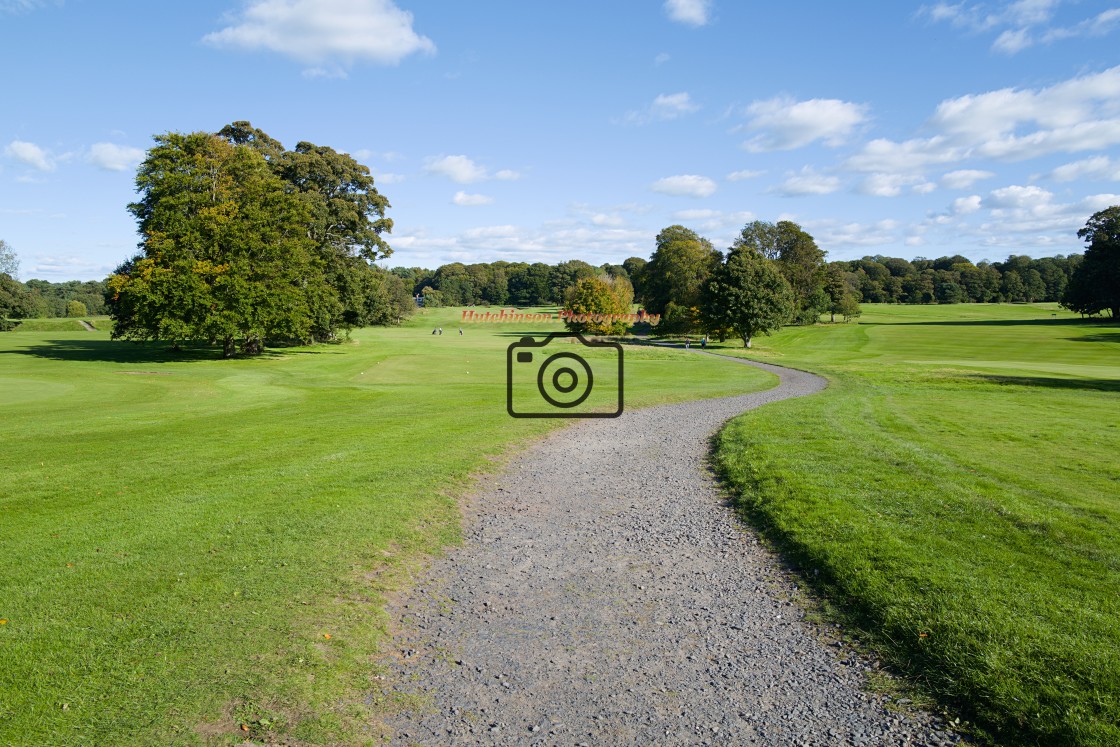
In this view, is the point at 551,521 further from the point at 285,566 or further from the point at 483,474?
the point at 285,566

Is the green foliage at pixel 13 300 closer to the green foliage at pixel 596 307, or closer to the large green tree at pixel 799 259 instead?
the green foliage at pixel 596 307

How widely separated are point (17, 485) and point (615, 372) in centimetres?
2882

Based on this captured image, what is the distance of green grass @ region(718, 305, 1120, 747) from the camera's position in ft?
17.1

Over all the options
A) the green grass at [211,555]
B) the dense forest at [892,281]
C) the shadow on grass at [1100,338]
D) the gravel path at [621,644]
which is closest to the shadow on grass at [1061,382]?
the green grass at [211,555]

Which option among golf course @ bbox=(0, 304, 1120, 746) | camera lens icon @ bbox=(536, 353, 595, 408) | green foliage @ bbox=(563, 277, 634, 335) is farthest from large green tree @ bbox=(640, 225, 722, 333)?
golf course @ bbox=(0, 304, 1120, 746)

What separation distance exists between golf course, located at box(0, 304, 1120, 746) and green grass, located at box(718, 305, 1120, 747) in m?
0.03

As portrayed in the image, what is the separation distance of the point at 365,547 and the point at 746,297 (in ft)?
209

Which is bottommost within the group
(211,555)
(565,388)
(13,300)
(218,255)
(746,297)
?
(565,388)

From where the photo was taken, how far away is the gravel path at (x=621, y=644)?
4.88m

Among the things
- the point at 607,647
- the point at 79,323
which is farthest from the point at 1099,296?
the point at 79,323

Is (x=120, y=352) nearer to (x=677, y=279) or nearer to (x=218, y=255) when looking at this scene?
(x=218, y=255)

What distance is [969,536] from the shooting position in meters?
8.64

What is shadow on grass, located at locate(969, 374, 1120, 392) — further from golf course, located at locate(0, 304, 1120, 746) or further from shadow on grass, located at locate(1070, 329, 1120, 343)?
shadow on grass, located at locate(1070, 329, 1120, 343)

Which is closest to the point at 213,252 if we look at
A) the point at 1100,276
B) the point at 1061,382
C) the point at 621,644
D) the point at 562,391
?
the point at 562,391
